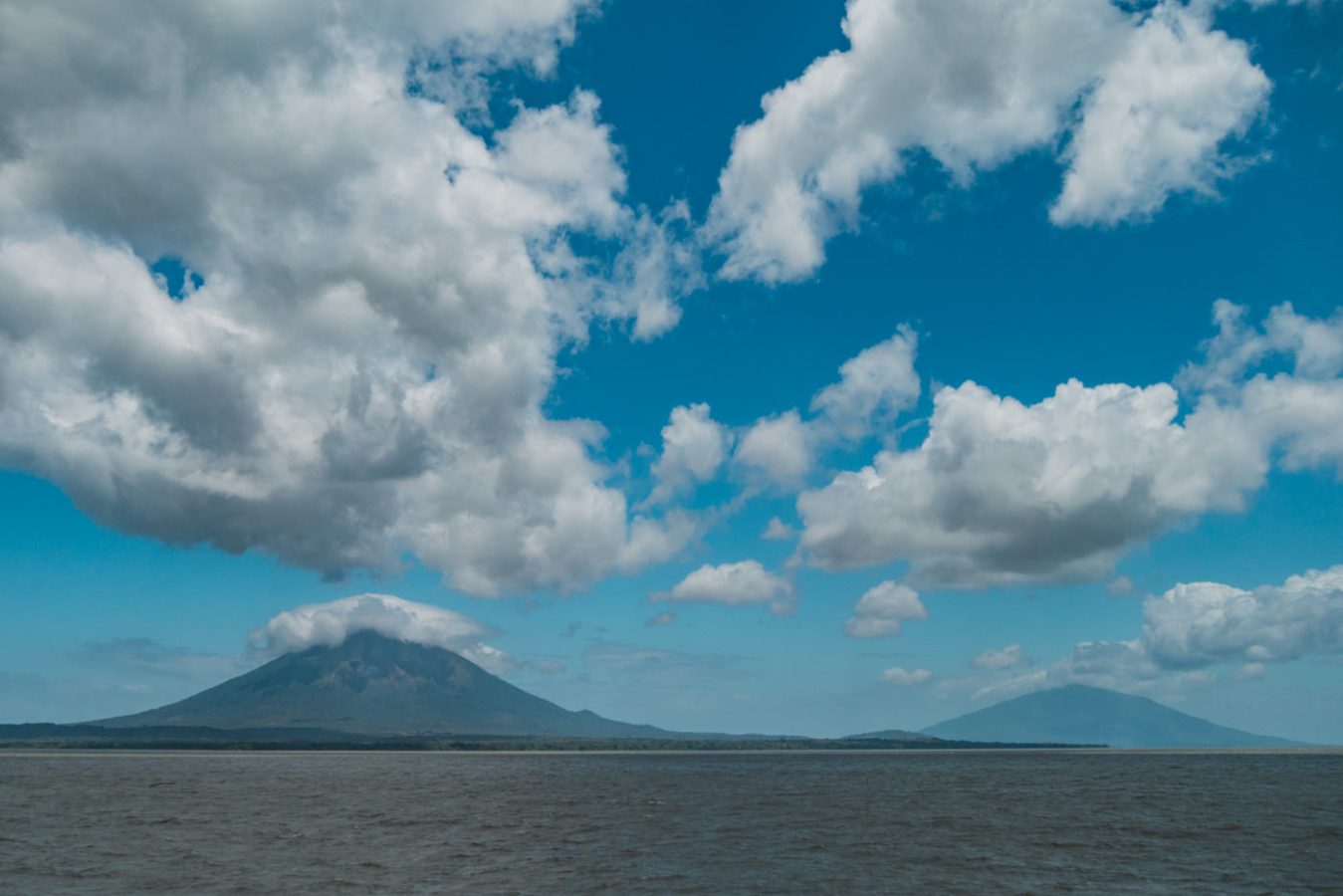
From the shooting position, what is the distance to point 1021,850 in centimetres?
6881

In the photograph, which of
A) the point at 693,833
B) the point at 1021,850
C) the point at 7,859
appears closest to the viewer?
the point at 7,859

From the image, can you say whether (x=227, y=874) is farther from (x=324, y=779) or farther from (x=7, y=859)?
(x=324, y=779)

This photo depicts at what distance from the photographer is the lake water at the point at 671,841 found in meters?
54.4

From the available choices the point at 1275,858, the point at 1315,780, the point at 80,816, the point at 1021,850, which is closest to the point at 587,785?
the point at 80,816

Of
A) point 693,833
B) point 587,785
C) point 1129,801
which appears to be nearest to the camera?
point 693,833

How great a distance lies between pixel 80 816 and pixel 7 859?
37.8m

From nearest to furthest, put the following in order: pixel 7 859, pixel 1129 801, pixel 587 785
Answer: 1. pixel 7 859
2. pixel 1129 801
3. pixel 587 785

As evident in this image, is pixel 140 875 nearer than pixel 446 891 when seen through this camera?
No

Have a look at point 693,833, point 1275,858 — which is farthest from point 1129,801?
point 693,833

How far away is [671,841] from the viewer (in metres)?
73.3

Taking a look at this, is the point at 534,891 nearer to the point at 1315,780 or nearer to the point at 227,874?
the point at 227,874

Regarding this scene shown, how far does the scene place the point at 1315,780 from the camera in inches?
7042

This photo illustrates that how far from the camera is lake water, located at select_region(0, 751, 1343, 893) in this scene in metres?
54.4

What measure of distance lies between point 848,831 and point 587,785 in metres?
88.6
